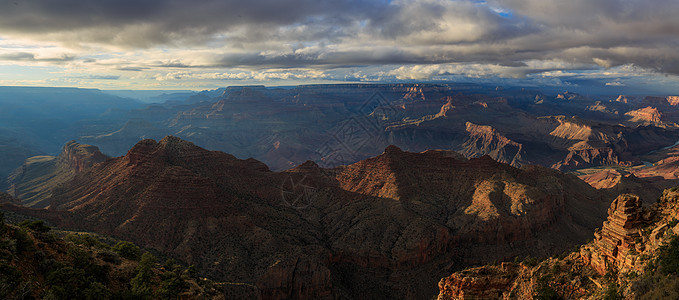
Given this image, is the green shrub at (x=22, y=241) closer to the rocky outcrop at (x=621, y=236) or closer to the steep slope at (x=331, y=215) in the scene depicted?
the steep slope at (x=331, y=215)

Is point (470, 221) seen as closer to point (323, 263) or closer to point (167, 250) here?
point (323, 263)

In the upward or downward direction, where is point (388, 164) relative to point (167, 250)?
upward

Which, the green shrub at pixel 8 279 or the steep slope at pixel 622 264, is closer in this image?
the green shrub at pixel 8 279

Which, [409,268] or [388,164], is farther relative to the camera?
[388,164]

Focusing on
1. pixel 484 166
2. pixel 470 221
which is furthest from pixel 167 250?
pixel 484 166

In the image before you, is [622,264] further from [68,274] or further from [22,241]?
[22,241]

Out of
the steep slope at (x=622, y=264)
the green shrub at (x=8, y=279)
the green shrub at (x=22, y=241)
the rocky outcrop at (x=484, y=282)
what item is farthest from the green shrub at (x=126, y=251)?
the steep slope at (x=622, y=264)

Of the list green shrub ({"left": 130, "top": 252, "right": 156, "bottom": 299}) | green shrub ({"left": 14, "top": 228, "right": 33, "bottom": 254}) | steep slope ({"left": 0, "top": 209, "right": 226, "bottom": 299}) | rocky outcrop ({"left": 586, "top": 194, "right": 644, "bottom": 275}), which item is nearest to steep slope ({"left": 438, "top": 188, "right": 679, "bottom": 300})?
rocky outcrop ({"left": 586, "top": 194, "right": 644, "bottom": 275})

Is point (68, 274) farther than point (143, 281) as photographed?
No

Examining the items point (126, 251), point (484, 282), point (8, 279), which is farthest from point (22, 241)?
point (484, 282)
